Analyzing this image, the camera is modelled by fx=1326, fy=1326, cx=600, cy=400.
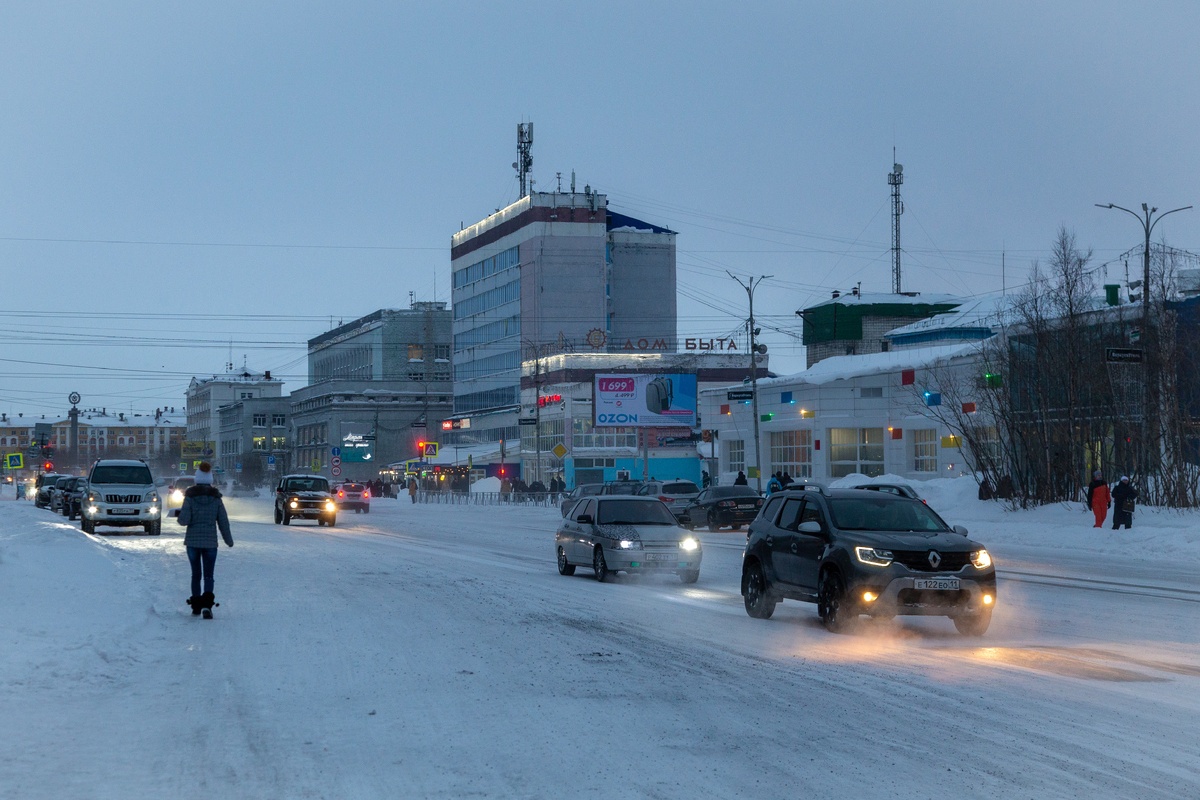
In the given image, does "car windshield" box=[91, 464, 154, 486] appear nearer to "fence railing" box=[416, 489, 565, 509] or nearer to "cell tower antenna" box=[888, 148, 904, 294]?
"fence railing" box=[416, 489, 565, 509]

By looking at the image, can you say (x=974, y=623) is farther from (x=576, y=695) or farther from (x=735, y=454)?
(x=735, y=454)

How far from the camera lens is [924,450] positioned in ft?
217

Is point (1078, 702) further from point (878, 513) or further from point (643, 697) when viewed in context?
point (878, 513)

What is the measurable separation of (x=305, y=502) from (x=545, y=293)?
77.4m

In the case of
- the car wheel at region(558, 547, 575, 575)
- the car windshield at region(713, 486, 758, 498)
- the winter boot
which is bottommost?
the car wheel at region(558, 547, 575, 575)

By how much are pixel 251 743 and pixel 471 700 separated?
2126 millimetres

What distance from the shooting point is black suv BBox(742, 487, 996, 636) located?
14.2 metres

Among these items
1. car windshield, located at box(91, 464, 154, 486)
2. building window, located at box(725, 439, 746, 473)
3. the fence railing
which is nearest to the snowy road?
car windshield, located at box(91, 464, 154, 486)

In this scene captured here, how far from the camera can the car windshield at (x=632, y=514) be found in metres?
22.9

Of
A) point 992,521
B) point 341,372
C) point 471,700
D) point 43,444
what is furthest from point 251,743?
point 341,372

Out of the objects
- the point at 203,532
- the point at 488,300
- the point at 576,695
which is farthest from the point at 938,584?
the point at 488,300

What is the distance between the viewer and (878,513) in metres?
15.6

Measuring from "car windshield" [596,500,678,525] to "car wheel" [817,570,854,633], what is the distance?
313 inches

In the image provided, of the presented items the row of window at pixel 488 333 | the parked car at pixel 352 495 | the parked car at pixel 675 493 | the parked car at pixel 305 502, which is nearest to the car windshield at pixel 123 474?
the parked car at pixel 305 502
